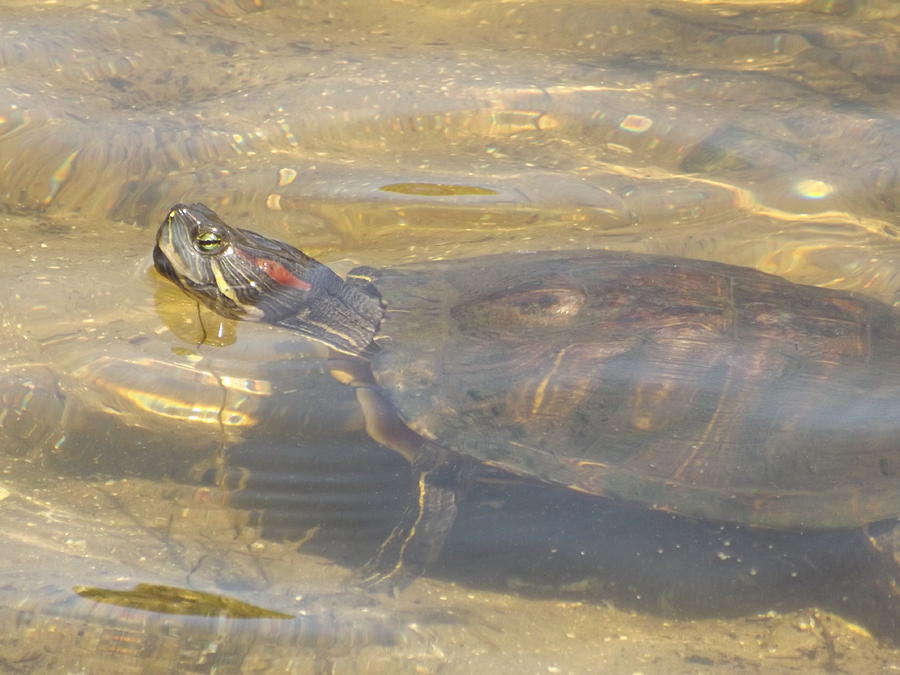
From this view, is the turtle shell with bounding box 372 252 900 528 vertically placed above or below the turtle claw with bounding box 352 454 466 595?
above

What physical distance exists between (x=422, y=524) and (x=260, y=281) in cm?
142

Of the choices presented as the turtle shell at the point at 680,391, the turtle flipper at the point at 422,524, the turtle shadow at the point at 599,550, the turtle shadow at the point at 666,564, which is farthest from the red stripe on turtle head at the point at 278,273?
the turtle shadow at the point at 666,564

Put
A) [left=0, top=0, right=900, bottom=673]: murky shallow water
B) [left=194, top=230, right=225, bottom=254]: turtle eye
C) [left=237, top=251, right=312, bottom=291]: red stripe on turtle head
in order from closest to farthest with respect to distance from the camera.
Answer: [left=0, top=0, right=900, bottom=673]: murky shallow water
[left=194, top=230, right=225, bottom=254]: turtle eye
[left=237, top=251, right=312, bottom=291]: red stripe on turtle head

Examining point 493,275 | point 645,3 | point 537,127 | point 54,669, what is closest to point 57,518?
point 54,669

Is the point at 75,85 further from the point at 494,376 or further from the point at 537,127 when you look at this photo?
the point at 494,376

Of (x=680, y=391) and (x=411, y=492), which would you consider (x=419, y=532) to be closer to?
(x=411, y=492)

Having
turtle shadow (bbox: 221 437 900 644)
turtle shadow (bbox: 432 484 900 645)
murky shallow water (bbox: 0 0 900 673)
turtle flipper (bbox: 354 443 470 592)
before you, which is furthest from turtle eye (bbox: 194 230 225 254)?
turtle shadow (bbox: 432 484 900 645)

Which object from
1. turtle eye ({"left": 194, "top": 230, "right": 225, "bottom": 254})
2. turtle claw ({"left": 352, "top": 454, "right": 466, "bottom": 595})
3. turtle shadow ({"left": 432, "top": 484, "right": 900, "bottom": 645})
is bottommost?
turtle shadow ({"left": 432, "top": 484, "right": 900, "bottom": 645})

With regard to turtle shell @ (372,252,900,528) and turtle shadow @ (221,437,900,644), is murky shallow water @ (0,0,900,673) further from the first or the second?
turtle shell @ (372,252,900,528)

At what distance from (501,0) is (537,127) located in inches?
60.9

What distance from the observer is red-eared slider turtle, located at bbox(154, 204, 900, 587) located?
3.13 m

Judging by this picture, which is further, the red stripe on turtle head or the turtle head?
the red stripe on turtle head

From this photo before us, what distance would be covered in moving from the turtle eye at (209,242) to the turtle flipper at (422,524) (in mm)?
1309

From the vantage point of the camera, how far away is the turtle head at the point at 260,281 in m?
3.83
